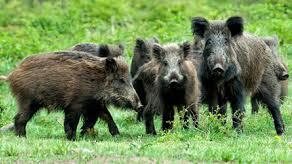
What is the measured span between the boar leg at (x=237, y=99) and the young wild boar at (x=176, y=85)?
635mm

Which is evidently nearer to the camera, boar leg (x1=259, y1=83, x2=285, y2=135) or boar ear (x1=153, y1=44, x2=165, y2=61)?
boar ear (x1=153, y1=44, x2=165, y2=61)

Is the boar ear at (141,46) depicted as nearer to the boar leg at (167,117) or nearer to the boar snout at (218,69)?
the boar leg at (167,117)

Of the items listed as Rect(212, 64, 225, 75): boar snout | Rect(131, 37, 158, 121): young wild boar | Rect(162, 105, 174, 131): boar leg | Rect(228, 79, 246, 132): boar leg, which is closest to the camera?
Rect(212, 64, 225, 75): boar snout

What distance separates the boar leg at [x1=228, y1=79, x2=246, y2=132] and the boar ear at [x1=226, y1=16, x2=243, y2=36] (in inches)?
33.2

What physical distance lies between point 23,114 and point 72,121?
79 cm

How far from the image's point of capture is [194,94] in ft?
42.0

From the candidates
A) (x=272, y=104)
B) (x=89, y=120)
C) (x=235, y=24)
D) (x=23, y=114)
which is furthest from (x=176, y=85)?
(x=23, y=114)

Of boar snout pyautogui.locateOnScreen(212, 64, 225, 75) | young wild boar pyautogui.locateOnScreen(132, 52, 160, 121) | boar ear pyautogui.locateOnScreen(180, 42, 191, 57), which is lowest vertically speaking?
young wild boar pyautogui.locateOnScreen(132, 52, 160, 121)

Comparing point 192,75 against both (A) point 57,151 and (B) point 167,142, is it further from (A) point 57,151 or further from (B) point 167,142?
(A) point 57,151

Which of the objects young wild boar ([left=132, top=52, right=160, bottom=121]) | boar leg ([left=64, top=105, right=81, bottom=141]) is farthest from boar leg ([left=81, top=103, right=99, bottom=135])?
young wild boar ([left=132, top=52, right=160, bottom=121])

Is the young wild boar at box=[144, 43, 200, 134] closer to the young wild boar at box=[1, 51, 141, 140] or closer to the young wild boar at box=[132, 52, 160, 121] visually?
the young wild boar at box=[132, 52, 160, 121]

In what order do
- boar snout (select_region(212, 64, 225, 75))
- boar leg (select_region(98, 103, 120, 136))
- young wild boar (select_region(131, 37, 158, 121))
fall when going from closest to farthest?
boar snout (select_region(212, 64, 225, 75))
boar leg (select_region(98, 103, 120, 136))
young wild boar (select_region(131, 37, 158, 121))

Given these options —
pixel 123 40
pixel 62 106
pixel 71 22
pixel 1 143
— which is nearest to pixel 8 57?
pixel 123 40

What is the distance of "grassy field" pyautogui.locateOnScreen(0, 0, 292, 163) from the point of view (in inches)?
367
